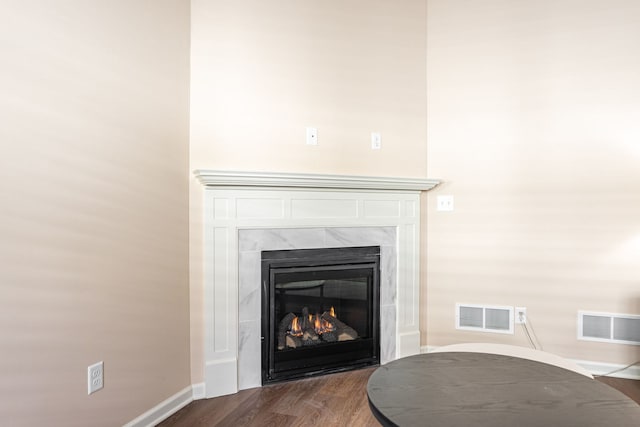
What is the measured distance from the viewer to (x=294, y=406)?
214 cm

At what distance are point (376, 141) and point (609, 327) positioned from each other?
1878 mm

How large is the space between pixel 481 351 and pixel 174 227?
156 cm

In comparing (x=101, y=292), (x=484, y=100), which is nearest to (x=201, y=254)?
(x=101, y=292)

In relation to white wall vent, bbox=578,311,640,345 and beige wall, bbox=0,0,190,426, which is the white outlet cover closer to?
white wall vent, bbox=578,311,640,345

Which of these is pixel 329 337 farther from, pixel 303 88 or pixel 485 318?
pixel 303 88

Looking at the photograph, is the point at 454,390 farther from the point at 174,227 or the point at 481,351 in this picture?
the point at 174,227

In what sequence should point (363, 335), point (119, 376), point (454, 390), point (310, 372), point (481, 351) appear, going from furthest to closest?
point (363, 335) → point (310, 372) → point (119, 376) → point (481, 351) → point (454, 390)

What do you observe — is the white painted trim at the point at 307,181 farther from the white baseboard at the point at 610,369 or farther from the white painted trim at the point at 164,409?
the white baseboard at the point at 610,369

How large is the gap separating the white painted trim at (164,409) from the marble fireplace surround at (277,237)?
0.38ft

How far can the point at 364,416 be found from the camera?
2.04 m

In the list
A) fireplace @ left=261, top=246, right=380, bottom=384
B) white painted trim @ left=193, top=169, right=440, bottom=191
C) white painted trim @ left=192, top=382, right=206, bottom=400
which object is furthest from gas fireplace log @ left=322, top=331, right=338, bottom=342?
white painted trim @ left=193, top=169, right=440, bottom=191

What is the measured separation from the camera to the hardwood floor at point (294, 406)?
1985 millimetres

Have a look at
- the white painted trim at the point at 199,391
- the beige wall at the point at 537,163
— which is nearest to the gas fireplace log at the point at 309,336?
the white painted trim at the point at 199,391

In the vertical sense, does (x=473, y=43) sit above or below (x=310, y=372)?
above
